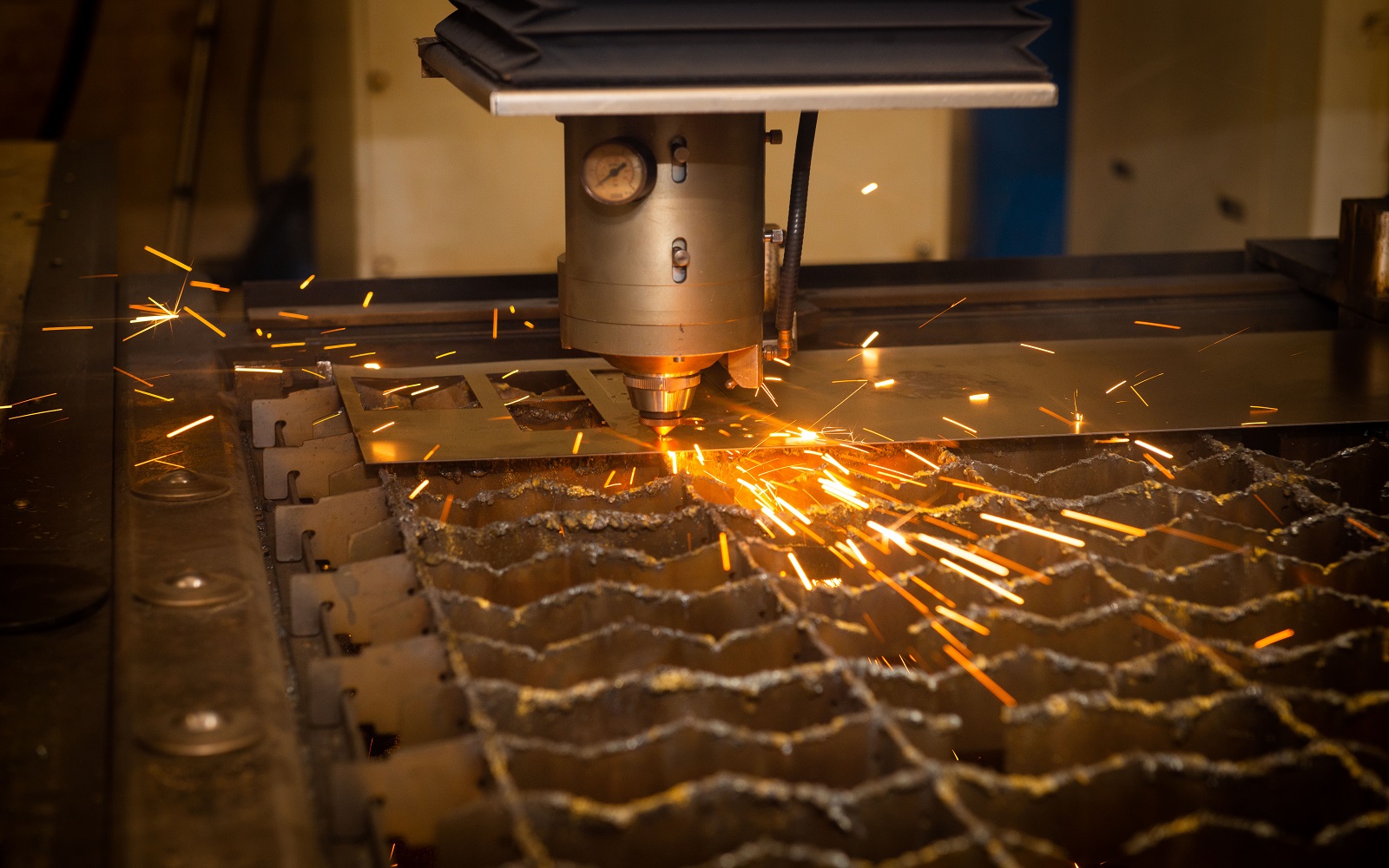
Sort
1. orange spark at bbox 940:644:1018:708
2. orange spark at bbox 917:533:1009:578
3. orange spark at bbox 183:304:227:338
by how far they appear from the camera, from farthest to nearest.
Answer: orange spark at bbox 183:304:227:338 → orange spark at bbox 917:533:1009:578 → orange spark at bbox 940:644:1018:708

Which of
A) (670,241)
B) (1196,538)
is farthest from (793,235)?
(1196,538)

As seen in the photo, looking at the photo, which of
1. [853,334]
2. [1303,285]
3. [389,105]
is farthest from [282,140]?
[1303,285]

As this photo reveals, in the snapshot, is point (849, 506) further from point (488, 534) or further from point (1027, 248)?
point (1027, 248)

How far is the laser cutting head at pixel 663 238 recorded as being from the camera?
130 cm

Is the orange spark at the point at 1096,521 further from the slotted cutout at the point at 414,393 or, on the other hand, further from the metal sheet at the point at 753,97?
Answer: the slotted cutout at the point at 414,393

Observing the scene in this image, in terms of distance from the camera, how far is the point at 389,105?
363 centimetres

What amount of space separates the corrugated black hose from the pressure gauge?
231 millimetres

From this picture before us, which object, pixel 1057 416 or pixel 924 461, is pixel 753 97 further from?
pixel 1057 416

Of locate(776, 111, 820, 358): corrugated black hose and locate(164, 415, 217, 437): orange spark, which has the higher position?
locate(776, 111, 820, 358): corrugated black hose

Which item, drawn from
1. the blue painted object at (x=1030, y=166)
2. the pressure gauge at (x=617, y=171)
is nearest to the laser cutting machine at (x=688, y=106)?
the pressure gauge at (x=617, y=171)

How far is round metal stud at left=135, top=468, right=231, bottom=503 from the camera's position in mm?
1386

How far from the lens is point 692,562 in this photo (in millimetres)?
1260

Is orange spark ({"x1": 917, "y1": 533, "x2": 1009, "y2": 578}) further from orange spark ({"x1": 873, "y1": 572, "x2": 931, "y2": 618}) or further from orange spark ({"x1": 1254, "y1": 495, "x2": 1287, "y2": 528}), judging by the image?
orange spark ({"x1": 1254, "y1": 495, "x2": 1287, "y2": 528})

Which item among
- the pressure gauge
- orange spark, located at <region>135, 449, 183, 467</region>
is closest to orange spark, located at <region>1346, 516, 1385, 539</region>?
the pressure gauge
